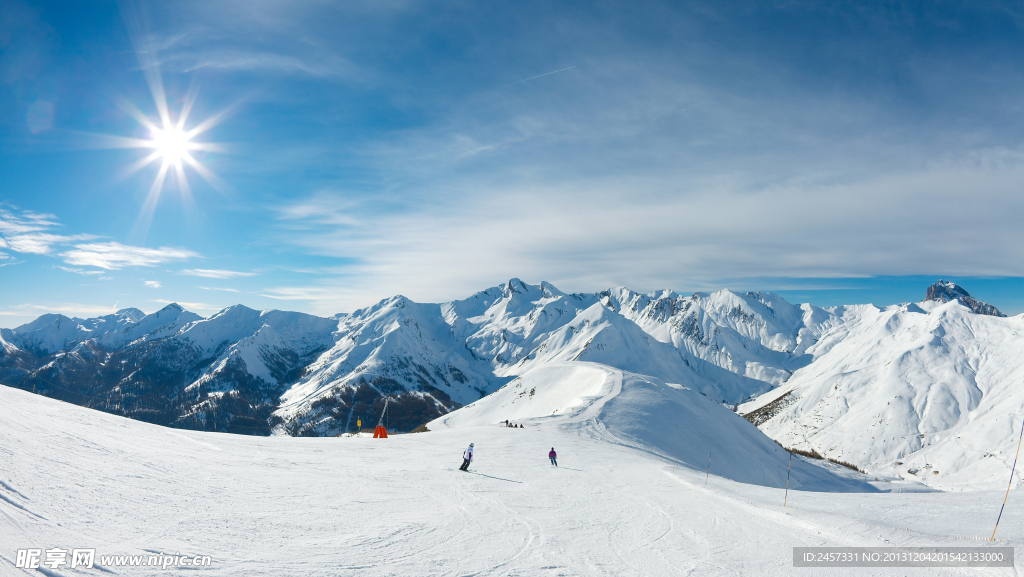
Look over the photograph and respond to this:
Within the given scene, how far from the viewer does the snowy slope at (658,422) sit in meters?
41.1

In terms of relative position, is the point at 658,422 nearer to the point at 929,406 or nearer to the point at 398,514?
the point at 398,514

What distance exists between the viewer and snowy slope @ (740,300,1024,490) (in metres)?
87.4

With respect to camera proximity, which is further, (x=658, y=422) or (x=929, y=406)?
(x=929, y=406)

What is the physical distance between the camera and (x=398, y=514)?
46.3ft

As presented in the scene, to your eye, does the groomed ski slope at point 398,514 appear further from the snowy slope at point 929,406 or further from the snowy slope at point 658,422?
the snowy slope at point 929,406

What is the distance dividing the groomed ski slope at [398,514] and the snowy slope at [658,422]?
19.0 meters

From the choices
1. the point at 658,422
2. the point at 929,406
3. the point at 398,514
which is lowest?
the point at 658,422

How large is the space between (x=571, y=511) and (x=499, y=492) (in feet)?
12.5

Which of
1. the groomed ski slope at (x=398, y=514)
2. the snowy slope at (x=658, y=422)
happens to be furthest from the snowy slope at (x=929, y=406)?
the groomed ski slope at (x=398, y=514)

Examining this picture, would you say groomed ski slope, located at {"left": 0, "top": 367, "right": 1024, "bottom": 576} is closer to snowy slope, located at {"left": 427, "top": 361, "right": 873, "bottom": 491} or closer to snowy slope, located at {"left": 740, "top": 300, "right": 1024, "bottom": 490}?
snowy slope, located at {"left": 427, "top": 361, "right": 873, "bottom": 491}

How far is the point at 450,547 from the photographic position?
11430mm

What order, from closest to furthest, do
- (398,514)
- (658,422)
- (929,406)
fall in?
(398,514), (658,422), (929,406)

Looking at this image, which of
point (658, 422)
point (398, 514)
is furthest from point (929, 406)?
point (398, 514)

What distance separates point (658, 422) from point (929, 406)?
114 metres
